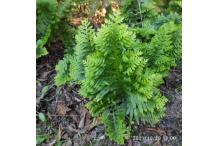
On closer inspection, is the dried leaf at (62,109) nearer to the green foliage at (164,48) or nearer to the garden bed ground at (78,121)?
the garden bed ground at (78,121)

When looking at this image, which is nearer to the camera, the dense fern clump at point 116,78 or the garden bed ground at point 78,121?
the dense fern clump at point 116,78

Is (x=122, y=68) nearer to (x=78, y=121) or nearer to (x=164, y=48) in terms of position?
(x=164, y=48)

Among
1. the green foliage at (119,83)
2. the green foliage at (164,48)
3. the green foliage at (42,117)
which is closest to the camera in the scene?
the green foliage at (119,83)

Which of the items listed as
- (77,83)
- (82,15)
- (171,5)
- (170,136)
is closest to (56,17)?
(82,15)

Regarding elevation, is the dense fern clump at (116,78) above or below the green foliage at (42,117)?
above

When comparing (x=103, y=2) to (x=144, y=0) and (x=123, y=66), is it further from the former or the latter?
(x=123, y=66)

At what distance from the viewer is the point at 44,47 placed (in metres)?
3.45

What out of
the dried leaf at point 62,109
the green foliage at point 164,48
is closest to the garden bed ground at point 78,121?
the dried leaf at point 62,109

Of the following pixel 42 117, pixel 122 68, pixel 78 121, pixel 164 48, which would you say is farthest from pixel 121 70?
pixel 42 117

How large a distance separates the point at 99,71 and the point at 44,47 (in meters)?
0.50

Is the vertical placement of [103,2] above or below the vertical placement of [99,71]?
above

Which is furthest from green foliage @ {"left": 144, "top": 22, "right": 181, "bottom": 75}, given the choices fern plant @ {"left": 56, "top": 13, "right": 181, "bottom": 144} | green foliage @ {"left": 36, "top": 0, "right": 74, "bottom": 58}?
green foliage @ {"left": 36, "top": 0, "right": 74, "bottom": 58}

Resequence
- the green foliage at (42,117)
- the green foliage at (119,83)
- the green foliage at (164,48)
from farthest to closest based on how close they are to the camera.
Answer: the green foliage at (42,117), the green foliage at (164,48), the green foliage at (119,83)

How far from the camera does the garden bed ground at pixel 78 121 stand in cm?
334
